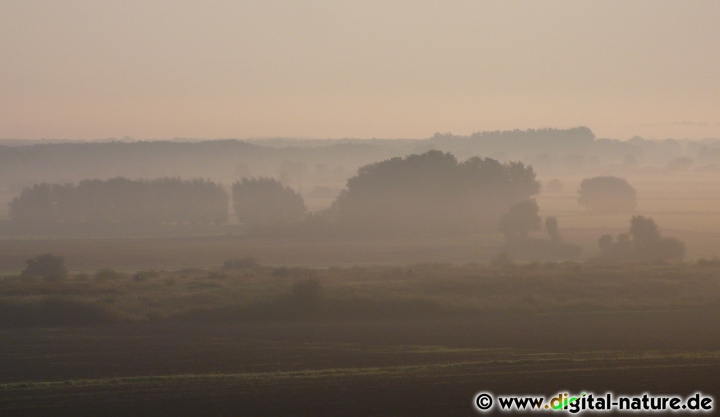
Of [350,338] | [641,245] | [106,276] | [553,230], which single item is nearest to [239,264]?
[106,276]

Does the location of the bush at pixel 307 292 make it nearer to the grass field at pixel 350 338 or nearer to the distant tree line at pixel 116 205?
the grass field at pixel 350 338

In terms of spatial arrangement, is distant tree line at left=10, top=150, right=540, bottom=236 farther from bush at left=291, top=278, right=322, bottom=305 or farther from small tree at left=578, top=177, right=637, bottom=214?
bush at left=291, top=278, right=322, bottom=305

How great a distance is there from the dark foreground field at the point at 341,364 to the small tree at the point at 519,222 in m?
35.1

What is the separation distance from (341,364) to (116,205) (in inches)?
2742

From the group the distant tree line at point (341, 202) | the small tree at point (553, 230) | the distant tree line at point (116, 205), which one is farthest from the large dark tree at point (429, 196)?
the distant tree line at point (116, 205)

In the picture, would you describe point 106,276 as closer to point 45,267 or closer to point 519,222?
point 45,267

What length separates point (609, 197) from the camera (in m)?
91.6

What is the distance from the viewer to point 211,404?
17.9 metres

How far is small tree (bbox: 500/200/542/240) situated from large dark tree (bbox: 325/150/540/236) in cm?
1077

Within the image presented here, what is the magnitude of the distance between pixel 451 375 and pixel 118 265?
3605cm

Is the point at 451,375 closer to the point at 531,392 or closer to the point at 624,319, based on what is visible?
the point at 531,392

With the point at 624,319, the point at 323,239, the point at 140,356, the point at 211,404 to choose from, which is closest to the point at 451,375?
the point at 211,404

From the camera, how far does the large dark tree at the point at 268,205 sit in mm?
83688

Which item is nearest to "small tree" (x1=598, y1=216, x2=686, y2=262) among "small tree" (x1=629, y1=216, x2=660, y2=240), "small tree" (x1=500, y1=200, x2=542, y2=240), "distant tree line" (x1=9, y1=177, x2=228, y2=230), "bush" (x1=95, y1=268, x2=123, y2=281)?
"small tree" (x1=629, y1=216, x2=660, y2=240)
